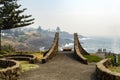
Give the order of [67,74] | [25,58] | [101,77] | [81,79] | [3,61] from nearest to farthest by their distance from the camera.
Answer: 1. [101,77]
2. [81,79]
3. [67,74]
4. [3,61]
5. [25,58]

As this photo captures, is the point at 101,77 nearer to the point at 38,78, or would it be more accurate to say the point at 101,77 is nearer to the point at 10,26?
the point at 38,78

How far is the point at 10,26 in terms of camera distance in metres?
42.1

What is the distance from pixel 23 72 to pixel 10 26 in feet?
77.2

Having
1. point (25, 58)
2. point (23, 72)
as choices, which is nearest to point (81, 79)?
point (23, 72)

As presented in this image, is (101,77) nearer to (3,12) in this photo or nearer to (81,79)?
(81,79)

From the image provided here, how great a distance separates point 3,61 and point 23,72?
3894 millimetres

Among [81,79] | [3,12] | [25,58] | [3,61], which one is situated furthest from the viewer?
[3,12]

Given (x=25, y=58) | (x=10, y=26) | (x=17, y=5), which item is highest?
(x=17, y=5)

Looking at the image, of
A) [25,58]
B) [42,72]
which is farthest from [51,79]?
[25,58]

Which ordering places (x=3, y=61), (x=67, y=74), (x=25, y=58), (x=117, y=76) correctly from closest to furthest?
(x=117, y=76) → (x=67, y=74) → (x=3, y=61) → (x=25, y=58)

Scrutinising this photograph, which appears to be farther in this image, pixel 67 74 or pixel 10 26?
pixel 10 26

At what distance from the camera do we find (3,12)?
134 ft

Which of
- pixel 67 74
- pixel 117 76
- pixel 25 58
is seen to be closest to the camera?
pixel 117 76

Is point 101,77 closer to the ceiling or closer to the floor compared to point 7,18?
closer to the floor
